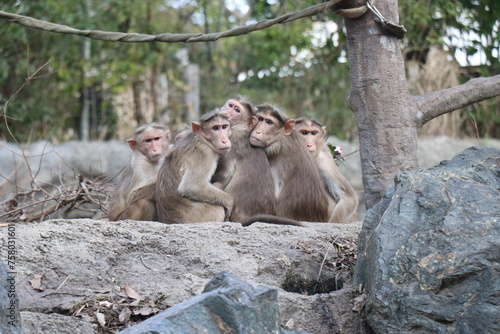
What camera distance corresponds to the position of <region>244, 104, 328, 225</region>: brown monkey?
22.1 feet

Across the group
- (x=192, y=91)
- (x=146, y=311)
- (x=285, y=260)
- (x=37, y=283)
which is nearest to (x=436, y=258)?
→ (x=285, y=260)

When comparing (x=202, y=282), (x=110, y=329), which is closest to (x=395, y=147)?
(x=202, y=282)

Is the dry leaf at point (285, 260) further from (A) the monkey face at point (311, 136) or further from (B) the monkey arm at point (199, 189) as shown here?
(A) the monkey face at point (311, 136)

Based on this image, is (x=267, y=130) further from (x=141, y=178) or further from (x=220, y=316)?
(x=220, y=316)

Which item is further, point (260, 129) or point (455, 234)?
point (260, 129)

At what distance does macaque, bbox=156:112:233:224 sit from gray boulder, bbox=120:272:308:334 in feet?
10.7

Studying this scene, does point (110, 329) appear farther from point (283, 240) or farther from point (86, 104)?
point (86, 104)

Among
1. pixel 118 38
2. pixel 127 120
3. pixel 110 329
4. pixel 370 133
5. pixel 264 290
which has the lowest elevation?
pixel 127 120

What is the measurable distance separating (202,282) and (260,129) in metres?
2.74

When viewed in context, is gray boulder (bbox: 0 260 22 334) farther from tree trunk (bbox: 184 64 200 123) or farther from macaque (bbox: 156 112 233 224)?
tree trunk (bbox: 184 64 200 123)

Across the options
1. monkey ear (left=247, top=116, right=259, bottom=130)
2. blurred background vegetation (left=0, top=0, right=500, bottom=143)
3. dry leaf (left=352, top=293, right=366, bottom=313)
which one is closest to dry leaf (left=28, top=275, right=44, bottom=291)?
dry leaf (left=352, top=293, right=366, bottom=313)

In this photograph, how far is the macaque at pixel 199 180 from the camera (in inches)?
252

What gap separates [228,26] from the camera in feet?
56.2

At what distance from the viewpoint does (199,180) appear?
638 cm
